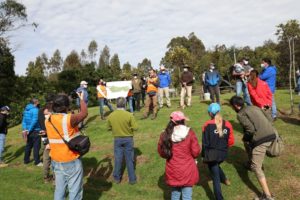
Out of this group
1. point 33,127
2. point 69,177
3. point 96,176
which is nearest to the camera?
point 69,177

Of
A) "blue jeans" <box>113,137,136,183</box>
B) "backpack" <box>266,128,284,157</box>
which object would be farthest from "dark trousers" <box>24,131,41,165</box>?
"backpack" <box>266,128,284,157</box>

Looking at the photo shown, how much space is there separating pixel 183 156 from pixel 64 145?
85.1 inches

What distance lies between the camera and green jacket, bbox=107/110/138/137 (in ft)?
29.4

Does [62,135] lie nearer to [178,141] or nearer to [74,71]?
[178,141]

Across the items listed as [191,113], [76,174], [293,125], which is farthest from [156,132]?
[76,174]

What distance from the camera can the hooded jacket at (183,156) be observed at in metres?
6.14

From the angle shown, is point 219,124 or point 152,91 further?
point 152,91

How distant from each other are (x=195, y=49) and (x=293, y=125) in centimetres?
5978

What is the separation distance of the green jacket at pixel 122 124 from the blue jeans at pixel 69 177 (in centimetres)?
310

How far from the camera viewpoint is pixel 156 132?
13.6 meters

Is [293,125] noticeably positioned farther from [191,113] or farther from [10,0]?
[10,0]

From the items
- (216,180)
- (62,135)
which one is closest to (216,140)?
(216,180)

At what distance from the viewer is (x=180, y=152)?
6.18m

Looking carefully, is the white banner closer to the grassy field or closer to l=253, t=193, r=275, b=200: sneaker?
the grassy field
